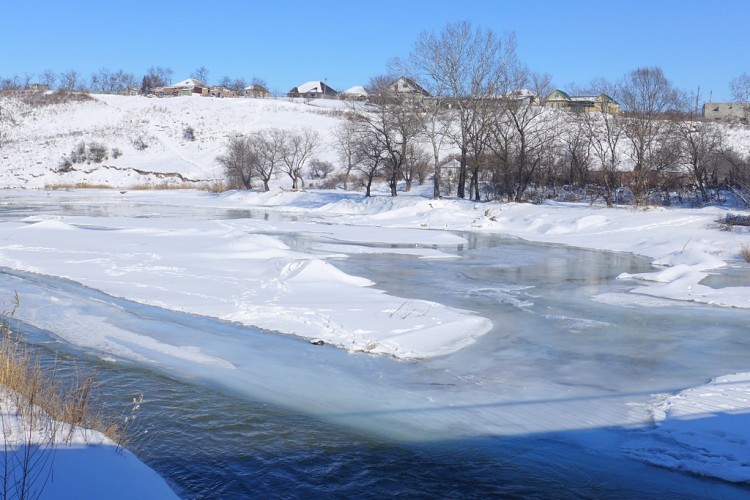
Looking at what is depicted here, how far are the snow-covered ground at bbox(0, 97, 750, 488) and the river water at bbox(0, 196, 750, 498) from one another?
0.45 meters

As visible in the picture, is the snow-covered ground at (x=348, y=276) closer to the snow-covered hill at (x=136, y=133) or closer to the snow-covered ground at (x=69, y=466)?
the snow-covered ground at (x=69, y=466)

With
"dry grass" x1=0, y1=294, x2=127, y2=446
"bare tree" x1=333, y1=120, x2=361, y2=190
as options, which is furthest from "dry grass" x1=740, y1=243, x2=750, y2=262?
"bare tree" x1=333, y1=120, x2=361, y2=190

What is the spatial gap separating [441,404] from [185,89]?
120997 mm

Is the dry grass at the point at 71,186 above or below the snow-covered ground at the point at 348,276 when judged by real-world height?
above

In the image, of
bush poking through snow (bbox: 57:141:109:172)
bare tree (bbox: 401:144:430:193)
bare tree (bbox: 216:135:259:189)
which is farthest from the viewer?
bush poking through snow (bbox: 57:141:109:172)

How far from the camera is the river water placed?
21.2 ft

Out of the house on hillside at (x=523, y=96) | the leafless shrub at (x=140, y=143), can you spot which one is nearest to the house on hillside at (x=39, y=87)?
the leafless shrub at (x=140, y=143)

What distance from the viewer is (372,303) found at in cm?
1364

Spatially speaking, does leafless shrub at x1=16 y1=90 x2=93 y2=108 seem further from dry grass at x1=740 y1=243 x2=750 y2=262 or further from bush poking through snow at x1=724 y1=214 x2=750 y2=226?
dry grass at x1=740 y1=243 x2=750 y2=262

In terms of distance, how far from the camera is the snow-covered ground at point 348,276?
27.8 feet

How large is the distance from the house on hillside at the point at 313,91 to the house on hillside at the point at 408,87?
245 feet

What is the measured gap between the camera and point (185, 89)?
120500mm

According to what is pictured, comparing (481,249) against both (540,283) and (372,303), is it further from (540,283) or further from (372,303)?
(372,303)

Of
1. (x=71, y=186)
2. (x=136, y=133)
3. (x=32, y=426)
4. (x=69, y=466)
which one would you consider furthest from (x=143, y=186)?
(x=69, y=466)
